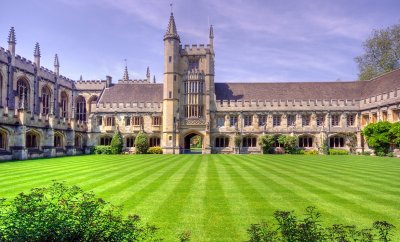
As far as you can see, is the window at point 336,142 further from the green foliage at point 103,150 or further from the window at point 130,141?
the green foliage at point 103,150

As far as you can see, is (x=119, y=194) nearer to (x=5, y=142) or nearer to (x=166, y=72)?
(x=5, y=142)

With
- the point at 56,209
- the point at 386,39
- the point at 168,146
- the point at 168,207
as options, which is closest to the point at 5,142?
the point at 168,146

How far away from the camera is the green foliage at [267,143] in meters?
43.6

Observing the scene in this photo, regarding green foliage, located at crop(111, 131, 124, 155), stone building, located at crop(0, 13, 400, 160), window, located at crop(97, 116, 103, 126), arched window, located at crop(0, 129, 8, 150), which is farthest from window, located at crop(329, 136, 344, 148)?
arched window, located at crop(0, 129, 8, 150)

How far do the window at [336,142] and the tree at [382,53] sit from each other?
1716 centimetres

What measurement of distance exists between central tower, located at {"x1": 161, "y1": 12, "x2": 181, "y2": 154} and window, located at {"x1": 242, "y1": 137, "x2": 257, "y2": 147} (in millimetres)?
9826

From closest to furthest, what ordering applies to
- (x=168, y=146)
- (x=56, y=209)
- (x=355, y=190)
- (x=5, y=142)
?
(x=56, y=209)
(x=355, y=190)
(x=5, y=142)
(x=168, y=146)

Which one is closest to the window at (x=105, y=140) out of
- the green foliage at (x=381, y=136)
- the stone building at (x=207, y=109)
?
the stone building at (x=207, y=109)

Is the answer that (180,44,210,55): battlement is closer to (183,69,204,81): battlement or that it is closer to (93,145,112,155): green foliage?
(183,69,204,81): battlement

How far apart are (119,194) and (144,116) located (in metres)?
37.2

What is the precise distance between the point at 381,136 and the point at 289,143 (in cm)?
1111

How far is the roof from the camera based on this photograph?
50.5 m

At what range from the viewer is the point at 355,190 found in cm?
1253

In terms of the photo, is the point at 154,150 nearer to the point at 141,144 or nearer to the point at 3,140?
the point at 141,144
